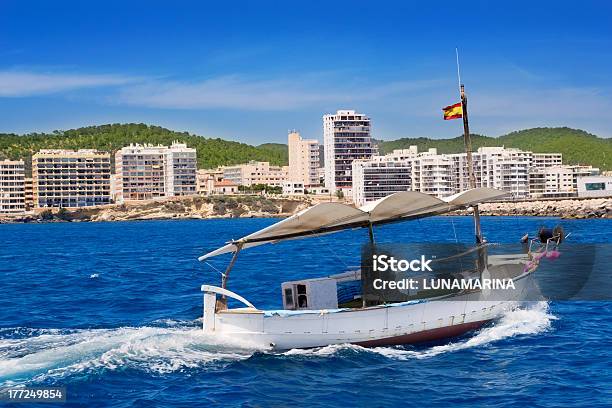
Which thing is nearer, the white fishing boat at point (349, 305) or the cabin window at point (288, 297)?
the white fishing boat at point (349, 305)

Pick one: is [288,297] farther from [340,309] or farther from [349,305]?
[340,309]

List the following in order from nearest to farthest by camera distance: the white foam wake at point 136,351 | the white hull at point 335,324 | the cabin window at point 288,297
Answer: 1. the white foam wake at point 136,351
2. the white hull at point 335,324
3. the cabin window at point 288,297

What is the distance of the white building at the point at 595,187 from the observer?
183 meters

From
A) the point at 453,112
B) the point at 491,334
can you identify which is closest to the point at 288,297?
the point at 491,334

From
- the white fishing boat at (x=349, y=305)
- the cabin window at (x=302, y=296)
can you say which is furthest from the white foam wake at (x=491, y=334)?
the cabin window at (x=302, y=296)

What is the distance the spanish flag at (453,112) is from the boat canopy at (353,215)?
3.26 meters

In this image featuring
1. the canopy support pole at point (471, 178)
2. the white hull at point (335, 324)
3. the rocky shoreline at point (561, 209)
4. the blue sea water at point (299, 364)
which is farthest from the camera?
the rocky shoreline at point (561, 209)

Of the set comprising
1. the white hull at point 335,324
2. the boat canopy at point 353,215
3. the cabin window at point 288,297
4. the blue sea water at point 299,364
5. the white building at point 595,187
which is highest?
the white building at point 595,187

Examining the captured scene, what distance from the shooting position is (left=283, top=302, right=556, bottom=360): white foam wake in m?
24.0

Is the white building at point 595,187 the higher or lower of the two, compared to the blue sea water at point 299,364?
higher

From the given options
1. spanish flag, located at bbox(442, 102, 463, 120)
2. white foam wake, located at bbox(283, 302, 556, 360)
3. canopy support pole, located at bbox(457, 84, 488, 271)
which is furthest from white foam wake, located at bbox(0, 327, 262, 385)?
spanish flag, located at bbox(442, 102, 463, 120)

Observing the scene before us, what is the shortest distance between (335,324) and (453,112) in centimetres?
1013

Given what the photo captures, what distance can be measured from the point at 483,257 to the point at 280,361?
8.88 m

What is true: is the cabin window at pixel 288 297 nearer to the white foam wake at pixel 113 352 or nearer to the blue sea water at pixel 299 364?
the blue sea water at pixel 299 364
